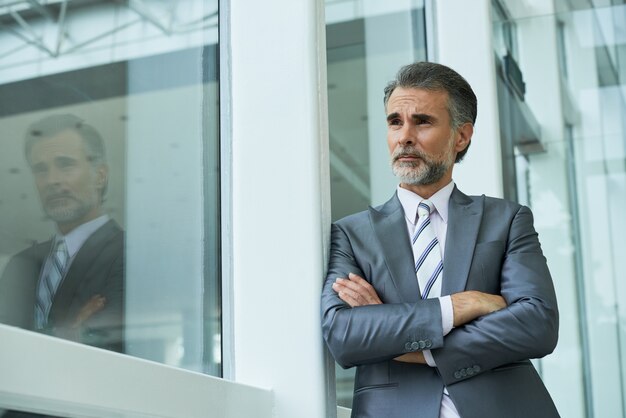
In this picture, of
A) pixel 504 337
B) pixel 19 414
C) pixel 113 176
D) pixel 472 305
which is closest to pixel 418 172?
pixel 472 305

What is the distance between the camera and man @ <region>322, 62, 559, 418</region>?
2393mm

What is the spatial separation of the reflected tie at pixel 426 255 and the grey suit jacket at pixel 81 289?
2.85ft

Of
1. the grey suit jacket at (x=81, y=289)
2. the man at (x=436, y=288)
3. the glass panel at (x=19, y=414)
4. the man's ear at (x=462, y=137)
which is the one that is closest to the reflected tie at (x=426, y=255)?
the man at (x=436, y=288)

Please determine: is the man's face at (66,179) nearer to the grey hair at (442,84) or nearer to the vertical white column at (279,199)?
the vertical white column at (279,199)

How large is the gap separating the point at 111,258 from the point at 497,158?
267 cm

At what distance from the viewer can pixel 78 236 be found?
1930 millimetres

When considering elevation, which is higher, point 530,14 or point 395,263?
point 530,14

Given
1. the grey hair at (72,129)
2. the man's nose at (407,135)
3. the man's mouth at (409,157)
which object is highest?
the man's nose at (407,135)

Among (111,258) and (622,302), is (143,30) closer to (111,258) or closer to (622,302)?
(111,258)

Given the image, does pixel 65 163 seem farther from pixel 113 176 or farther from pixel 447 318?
pixel 447 318

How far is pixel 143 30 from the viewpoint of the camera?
2275 millimetres

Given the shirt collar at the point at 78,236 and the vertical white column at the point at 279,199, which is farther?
the vertical white column at the point at 279,199

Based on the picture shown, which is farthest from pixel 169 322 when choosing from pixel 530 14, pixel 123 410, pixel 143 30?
pixel 530 14

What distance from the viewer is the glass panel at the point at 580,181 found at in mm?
5758
